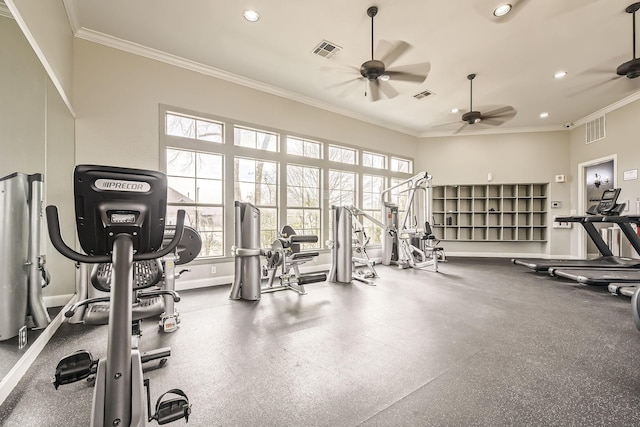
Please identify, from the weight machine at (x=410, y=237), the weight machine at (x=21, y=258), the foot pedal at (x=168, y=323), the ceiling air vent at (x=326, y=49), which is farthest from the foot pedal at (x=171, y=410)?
the weight machine at (x=410, y=237)

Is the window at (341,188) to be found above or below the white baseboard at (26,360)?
above

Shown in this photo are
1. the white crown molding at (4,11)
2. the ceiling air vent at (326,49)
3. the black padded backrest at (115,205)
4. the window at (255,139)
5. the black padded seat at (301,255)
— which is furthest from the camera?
the window at (255,139)

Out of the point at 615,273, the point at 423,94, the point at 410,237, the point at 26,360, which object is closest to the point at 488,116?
the point at 423,94

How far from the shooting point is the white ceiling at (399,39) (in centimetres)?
321

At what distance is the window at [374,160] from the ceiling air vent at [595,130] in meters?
5.00

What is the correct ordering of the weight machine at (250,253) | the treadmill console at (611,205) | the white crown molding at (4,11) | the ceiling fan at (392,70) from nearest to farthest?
the white crown molding at (4,11) < the ceiling fan at (392,70) < the weight machine at (250,253) < the treadmill console at (611,205)

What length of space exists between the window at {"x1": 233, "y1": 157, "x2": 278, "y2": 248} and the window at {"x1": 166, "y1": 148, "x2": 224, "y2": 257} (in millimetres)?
342

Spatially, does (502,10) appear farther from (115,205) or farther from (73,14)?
(73,14)

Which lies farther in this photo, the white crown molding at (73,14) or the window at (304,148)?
the window at (304,148)

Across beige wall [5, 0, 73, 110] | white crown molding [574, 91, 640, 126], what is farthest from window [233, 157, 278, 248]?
white crown molding [574, 91, 640, 126]

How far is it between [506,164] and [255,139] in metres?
Answer: 7.03

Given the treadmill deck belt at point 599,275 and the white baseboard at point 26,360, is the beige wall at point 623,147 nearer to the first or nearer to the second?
the treadmill deck belt at point 599,275

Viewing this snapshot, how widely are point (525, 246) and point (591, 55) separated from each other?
5170 mm

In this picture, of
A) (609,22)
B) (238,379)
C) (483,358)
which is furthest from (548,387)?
(609,22)
